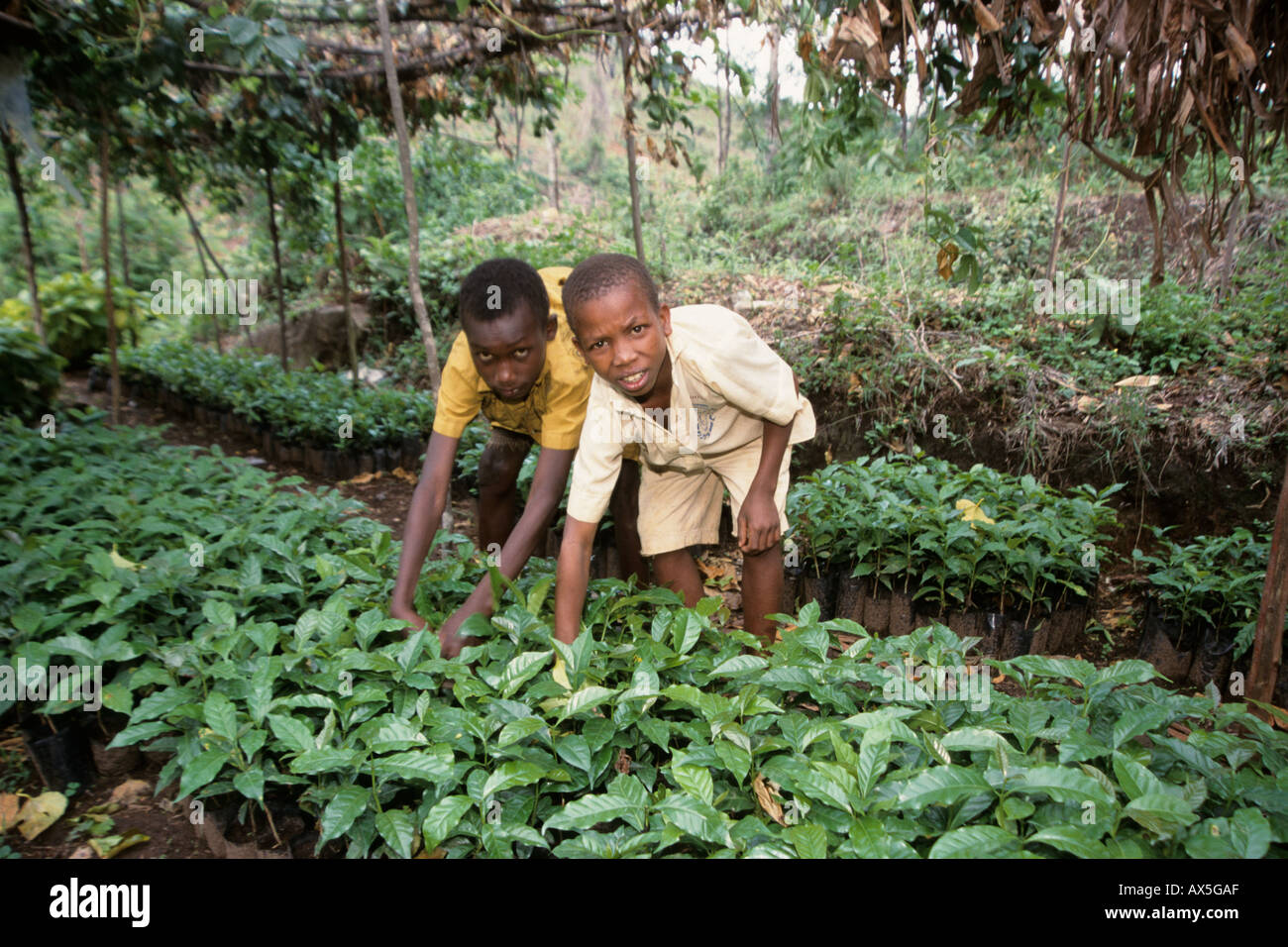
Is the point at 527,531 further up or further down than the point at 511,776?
further up

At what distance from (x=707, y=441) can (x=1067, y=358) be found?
12.2 ft

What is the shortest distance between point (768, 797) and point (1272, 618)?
63.1 inches

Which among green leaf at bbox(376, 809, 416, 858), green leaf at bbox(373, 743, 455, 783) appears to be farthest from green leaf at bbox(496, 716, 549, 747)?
green leaf at bbox(376, 809, 416, 858)

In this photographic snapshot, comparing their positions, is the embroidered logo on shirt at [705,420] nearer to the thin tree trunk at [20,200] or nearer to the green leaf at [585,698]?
the green leaf at [585,698]

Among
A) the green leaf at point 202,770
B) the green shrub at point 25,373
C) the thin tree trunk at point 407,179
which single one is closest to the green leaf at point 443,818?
the green leaf at point 202,770

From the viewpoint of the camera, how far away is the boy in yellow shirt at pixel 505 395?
7.59ft

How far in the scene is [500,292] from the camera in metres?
2.35

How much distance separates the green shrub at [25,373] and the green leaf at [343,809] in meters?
5.98

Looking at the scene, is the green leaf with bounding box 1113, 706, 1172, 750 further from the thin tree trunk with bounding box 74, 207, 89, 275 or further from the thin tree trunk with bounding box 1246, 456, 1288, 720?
the thin tree trunk with bounding box 74, 207, 89, 275

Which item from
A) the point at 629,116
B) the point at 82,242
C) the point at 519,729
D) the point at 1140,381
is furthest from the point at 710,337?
the point at 82,242

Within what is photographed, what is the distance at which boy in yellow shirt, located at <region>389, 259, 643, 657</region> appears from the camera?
2.31m

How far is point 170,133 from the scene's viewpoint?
19.2 feet

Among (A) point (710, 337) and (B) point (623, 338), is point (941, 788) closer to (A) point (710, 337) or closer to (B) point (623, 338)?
(B) point (623, 338)
